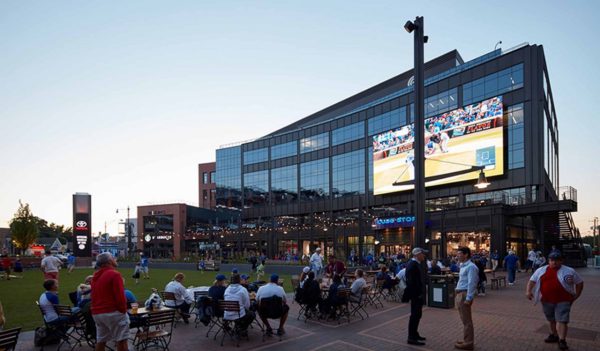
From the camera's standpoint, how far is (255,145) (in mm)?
71062

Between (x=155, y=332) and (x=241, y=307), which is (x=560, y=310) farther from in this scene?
(x=155, y=332)

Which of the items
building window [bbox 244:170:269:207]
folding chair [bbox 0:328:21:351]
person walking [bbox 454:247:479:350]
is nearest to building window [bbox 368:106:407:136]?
building window [bbox 244:170:269:207]

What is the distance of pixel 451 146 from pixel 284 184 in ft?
95.9

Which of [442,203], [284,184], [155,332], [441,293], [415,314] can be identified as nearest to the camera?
[155,332]

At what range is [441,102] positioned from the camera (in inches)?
1802

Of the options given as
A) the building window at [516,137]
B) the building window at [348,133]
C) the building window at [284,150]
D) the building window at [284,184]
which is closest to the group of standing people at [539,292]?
the building window at [516,137]

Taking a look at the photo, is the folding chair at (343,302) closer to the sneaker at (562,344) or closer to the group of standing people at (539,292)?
the group of standing people at (539,292)

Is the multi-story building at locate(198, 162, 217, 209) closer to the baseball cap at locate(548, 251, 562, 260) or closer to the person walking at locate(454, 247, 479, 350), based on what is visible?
the person walking at locate(454, 247, 479, 350)

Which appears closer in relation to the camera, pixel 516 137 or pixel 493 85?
pixel 516 137

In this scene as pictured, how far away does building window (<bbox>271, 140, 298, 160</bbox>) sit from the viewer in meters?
65.5

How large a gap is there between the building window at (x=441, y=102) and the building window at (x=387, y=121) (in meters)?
3.51

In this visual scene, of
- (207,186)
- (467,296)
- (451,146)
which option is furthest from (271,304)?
(207,186)

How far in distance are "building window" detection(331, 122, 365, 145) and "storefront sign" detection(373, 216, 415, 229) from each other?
12902mm

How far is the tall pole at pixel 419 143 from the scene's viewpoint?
1306 centimetres
